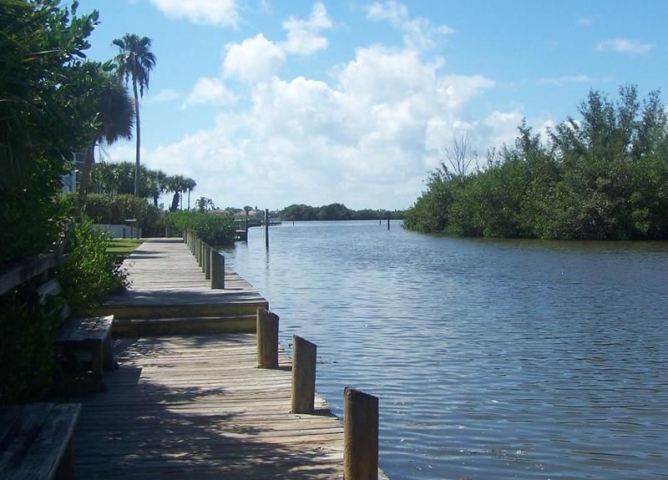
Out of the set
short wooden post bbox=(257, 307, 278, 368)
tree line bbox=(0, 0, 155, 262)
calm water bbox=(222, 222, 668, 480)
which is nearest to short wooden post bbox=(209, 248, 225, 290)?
calm water bbox=(222, 222, 668, 480)

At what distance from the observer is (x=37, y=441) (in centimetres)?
495

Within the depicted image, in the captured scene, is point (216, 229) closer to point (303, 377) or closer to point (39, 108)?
point (303, 377)

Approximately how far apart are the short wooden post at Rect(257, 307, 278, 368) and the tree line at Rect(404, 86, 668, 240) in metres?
52.1

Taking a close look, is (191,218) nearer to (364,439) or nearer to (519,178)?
(519,178)

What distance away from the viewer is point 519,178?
230 feet

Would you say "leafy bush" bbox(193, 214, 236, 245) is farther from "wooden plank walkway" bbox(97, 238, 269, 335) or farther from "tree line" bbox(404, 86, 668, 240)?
"wooden plank walkway" bbox(97, 238, 269, 335)

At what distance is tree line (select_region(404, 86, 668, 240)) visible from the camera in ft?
193

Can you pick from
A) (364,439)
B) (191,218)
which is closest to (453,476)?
(364,439)

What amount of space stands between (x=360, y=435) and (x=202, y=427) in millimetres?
2156

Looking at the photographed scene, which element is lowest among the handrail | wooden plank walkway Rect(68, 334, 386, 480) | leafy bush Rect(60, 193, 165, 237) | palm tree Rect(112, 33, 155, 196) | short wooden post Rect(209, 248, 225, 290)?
wooden plank walkway Rect(68, 334, 386, 480)

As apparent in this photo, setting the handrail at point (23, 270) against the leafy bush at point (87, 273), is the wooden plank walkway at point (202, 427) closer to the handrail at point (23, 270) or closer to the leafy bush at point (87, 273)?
the leafy bush at point (87, 273)

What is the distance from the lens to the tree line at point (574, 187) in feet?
193

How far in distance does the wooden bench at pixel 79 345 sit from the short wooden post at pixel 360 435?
11.5ft

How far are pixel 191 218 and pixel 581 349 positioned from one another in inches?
1750
